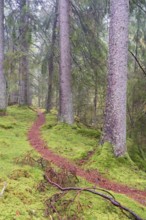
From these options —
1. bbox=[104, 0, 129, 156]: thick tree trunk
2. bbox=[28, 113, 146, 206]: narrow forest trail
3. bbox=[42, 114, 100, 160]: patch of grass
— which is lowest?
bbox=[28, 113, 146, 206]: narrow forest trail

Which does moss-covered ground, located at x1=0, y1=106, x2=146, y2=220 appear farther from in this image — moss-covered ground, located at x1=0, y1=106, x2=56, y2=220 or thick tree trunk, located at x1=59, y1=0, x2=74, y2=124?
thick tree trunk, located at x1=59, y1=0, x2=74, y2=124

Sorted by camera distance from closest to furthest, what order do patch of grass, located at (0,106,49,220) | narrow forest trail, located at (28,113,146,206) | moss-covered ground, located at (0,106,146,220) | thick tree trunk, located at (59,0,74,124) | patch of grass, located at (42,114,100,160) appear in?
1. patch of grass, located at (0,106,49,220)
2. moss-covered ground, located at (0,106,146,220)
3. narrow forest trail, located at (28,113,146,206)
4. patch of grass, located at (42,114,100,160)
5. thick tree trunk, located at (59,0,74,124)

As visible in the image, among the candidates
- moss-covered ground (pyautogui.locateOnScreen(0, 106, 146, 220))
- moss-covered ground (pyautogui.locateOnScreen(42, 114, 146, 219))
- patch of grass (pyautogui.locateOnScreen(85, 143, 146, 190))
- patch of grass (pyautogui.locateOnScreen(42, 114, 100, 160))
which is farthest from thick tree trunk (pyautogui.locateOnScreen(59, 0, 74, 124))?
patch of grass (pyautogui.locateOnScreen(85, 143, 146, 190))

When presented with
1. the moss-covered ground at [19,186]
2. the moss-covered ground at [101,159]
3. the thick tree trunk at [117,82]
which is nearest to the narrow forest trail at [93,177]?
the moss-covered ground at [101,159]

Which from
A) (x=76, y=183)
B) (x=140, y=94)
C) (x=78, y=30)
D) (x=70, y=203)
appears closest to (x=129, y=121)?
(x=140, y=94)

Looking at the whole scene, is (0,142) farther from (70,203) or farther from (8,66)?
(8,66)

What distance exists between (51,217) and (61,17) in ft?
29.4

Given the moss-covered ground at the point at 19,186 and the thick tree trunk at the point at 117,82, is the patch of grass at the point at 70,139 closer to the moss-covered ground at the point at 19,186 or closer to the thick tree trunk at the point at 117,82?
the thick tree trunk at the point at 117,82

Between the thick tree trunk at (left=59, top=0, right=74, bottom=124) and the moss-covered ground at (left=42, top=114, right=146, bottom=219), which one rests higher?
the thick tree trunk at (left=59, top=0, right=74, bottom=124)

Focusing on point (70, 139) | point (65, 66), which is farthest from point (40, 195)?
point (65, 66)

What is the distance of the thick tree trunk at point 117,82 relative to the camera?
7230mm

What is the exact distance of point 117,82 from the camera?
23.8ft

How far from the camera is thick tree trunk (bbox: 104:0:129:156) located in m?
7.23

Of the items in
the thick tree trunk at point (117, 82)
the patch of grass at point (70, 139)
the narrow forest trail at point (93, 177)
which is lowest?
the narrow forest trail at point (93, 177)
